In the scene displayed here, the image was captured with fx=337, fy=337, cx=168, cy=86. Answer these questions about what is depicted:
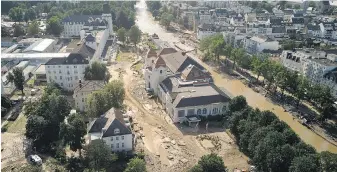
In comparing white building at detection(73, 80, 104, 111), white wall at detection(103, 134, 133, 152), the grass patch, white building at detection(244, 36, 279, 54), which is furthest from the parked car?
white building at detection(244, 36, 279, 54)

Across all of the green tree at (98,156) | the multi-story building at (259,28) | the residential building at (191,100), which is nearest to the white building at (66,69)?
the residential building at (191,100)

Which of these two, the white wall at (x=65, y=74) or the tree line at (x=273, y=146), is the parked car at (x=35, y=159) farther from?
the tree line at (x=273, y=146)

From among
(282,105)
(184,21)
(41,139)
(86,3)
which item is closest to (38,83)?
(41,139)

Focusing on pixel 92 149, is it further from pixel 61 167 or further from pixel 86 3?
pixel 86 3

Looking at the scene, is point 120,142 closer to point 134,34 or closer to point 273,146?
point 273,146

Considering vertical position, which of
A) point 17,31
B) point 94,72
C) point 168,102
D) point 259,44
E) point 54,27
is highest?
point 54,27

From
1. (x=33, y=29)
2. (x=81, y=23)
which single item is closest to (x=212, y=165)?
(x=81, y=23)
